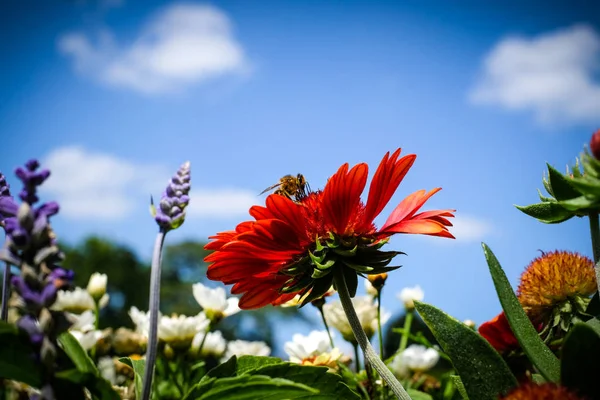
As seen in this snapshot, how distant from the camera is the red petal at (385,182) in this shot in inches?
44.6

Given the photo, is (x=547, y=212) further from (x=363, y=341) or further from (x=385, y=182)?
(x=363, y=341)

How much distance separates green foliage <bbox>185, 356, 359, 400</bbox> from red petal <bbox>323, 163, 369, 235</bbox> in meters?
0.27

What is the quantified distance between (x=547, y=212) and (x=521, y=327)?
25cm

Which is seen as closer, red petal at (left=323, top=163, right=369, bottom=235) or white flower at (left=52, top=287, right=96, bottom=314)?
red petal at (left=323, top=163, right=369, bottom=235)

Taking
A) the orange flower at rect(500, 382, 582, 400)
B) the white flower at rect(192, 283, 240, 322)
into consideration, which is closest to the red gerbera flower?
the orange flower at rect(500, 382, 582, 400)

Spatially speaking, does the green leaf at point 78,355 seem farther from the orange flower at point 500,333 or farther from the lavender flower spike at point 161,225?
the orange flower at point 500,333

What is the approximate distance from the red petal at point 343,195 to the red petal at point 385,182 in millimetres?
32

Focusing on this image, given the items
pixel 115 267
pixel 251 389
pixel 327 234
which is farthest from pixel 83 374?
pixel 115 267

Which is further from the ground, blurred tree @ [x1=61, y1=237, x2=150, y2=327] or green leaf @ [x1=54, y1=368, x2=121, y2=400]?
blurred tree @ [x1=61, y1=237, x2=150, y2=327]

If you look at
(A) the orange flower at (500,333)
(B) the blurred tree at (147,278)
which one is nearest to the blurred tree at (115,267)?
(B) the blurred tree at (147,278)

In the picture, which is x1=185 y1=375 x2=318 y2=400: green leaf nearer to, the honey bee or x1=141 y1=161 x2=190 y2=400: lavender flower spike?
x1=141 y1=161 x2=190 y2=400: lavender flower spike

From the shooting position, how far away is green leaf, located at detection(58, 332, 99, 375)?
2.73ft

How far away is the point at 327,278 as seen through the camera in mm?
1109

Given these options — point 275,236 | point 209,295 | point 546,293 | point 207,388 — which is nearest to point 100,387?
point 207,388
